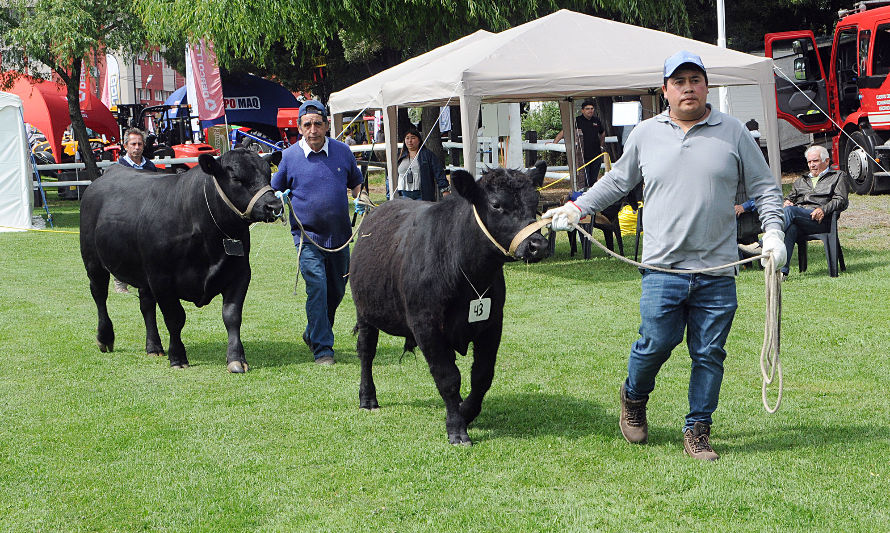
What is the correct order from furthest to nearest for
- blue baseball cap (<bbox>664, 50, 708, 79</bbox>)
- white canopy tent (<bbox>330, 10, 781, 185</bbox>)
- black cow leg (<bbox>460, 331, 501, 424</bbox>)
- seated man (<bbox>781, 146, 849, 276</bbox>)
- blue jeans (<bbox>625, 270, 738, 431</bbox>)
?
white canopy tent (<bbox>330, 10, 781, 185</bbox>)
seated man (<bbox>781, 146, 849, 276</bbox>)
black cow leg (<bbox>460, 331, 501, 424</bbox>)
blue jeans (<bbox>625, 270, 738, 431</bbox>)
blue baseball cap (<bbox>664, 50, 708, 79</bbox>)

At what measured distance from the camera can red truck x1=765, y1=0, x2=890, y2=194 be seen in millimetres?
19625

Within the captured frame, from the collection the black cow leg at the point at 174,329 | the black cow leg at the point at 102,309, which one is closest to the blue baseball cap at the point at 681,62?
the black cow leg at the point at 174,329

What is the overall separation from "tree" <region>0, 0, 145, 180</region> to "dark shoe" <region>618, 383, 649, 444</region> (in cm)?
1994

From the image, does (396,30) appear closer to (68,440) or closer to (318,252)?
(318,252)

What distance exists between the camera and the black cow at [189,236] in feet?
25.7

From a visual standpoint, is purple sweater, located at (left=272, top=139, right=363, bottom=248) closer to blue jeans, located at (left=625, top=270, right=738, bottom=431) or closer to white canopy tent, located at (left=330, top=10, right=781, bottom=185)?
blue jeans, located at (left=625, top=270, right=738, bottom=431)

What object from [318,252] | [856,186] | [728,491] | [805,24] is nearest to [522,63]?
[318,252]

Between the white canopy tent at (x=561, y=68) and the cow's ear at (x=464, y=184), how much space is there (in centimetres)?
686

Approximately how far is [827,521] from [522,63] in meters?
9.18

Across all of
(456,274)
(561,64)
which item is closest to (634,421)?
(456,274)

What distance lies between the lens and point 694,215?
4.92m

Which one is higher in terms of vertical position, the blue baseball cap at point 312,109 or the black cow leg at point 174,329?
the blue baseball cap at point 312,109

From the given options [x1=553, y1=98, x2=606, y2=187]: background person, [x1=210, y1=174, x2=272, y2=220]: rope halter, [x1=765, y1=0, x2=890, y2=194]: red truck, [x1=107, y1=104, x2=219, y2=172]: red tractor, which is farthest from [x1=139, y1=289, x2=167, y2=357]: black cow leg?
[x1=107, y1=104, x2=219, y2=172]: red tractor

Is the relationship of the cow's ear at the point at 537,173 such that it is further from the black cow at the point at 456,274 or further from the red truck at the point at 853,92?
the red truck at the point at 853,92
